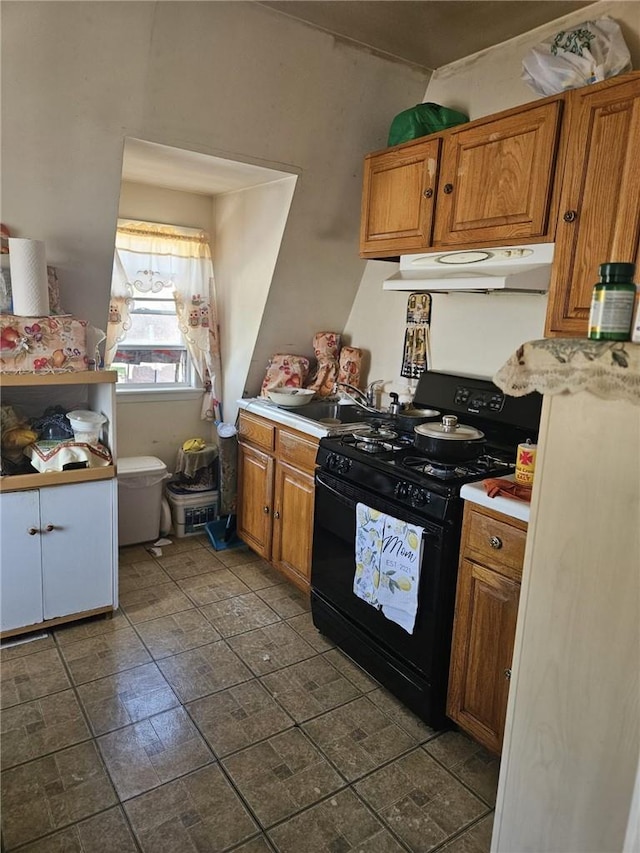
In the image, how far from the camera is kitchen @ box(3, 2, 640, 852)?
214 centimetres

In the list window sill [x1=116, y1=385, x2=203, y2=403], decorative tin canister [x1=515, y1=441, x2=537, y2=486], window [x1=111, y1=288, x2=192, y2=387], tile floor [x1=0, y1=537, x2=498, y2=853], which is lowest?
tile floor [x1=0, y1=537, x2=498, y2=853]

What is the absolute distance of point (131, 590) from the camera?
10.0 feet

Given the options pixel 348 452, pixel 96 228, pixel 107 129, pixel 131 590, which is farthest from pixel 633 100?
pixel 131 590

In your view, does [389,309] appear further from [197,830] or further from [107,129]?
[197,830]

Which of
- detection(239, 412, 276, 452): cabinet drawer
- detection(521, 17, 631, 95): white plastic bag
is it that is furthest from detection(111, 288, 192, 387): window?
detection(521, 17, 631, 95): white plastic bag

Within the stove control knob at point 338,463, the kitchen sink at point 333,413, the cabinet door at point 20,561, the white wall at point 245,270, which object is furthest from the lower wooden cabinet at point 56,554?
the white wall at point 245,270

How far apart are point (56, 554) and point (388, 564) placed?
4.83 feet

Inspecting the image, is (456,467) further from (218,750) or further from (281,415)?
(218,750)

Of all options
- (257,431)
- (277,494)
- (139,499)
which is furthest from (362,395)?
(139,499)

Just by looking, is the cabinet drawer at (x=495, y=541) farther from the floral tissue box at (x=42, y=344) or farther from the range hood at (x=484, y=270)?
the floral tissue box at (x=42, y=344)

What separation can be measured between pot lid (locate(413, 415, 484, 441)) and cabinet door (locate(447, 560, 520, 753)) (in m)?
0.48

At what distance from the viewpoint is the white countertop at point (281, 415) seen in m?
2.79

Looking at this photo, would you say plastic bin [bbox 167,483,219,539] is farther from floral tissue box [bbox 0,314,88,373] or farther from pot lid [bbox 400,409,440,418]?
pot lid [bbox 400,409,440,418]

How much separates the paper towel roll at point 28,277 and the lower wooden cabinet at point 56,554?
0.76 metres
